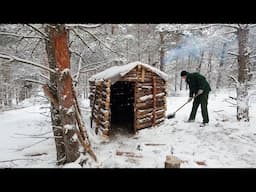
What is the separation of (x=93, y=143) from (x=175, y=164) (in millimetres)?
3470

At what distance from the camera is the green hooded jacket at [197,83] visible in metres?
8.17

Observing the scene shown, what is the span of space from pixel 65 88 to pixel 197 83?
17.7 ft

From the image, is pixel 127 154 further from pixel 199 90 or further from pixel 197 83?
pixel 197 83

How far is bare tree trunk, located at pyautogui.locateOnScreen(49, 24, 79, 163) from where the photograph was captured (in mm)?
4520

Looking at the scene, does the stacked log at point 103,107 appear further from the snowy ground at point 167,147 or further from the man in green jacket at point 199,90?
the man in green jacket at point 199,90

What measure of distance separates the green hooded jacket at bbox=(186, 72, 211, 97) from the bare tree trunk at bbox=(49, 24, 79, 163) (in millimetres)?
5117

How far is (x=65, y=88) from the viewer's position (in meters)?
4.65

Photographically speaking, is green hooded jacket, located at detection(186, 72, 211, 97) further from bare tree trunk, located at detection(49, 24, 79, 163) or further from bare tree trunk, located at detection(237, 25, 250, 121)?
bare tree trunk, located at detection(49, 24, 79, 163)

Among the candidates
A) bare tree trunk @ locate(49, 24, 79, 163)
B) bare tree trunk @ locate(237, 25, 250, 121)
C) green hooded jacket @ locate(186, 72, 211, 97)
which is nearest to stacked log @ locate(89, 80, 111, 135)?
bare tree trunk @ locate(49, 24, 79, 163)

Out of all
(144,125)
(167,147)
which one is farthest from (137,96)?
(167,147)

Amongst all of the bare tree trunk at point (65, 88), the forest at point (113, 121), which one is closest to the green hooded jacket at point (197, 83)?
the forest at point (113, 121)

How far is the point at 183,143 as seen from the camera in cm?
673

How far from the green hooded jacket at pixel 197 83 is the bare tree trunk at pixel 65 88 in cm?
512
